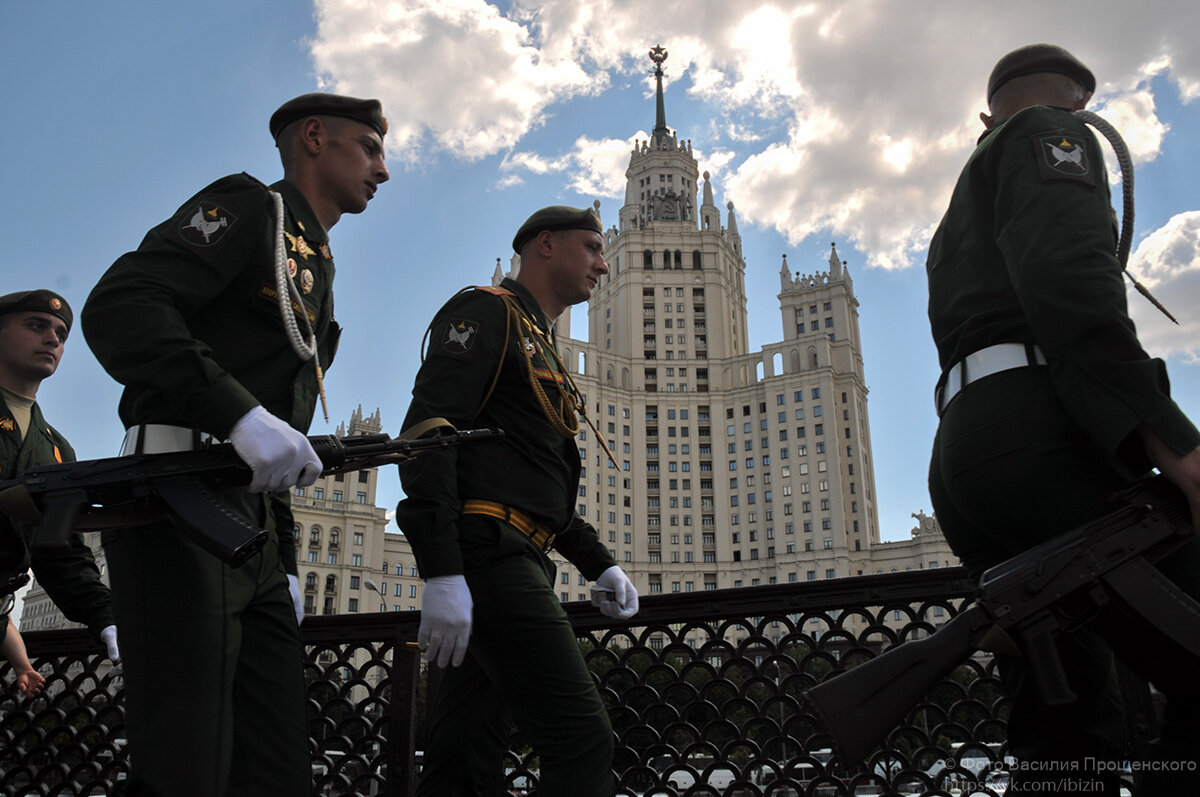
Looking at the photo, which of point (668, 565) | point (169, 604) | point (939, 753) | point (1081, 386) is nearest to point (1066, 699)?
point (1081, 386)

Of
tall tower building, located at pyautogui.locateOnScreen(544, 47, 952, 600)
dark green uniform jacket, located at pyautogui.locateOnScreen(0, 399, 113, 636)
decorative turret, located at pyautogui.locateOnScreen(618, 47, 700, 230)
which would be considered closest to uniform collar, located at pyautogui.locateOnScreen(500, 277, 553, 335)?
dark green uniform jacket, located at pyautogui.locateOnScreen(0, 399, 113, 636)

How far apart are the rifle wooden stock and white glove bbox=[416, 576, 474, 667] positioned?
1.16 meters

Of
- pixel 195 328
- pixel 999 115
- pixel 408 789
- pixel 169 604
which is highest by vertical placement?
pixel 999 115

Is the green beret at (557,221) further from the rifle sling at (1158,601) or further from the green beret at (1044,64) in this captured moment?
the rifle sling at (1158,601)

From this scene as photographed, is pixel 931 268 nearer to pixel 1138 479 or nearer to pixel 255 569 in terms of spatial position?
pixel 1138 479

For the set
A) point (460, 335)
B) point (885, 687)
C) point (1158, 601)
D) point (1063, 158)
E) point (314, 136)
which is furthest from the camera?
point (460, 335)

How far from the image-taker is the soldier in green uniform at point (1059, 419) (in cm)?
239

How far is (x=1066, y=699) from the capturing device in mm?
2299

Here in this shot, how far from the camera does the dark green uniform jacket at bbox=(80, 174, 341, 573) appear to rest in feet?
8.07

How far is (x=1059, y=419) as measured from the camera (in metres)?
2.56

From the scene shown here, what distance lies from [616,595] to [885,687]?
1655mm

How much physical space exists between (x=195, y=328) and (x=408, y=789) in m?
2.50

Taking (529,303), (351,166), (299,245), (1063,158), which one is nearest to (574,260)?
(529,303)

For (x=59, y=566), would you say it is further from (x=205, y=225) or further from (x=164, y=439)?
(x=205, y=225)
